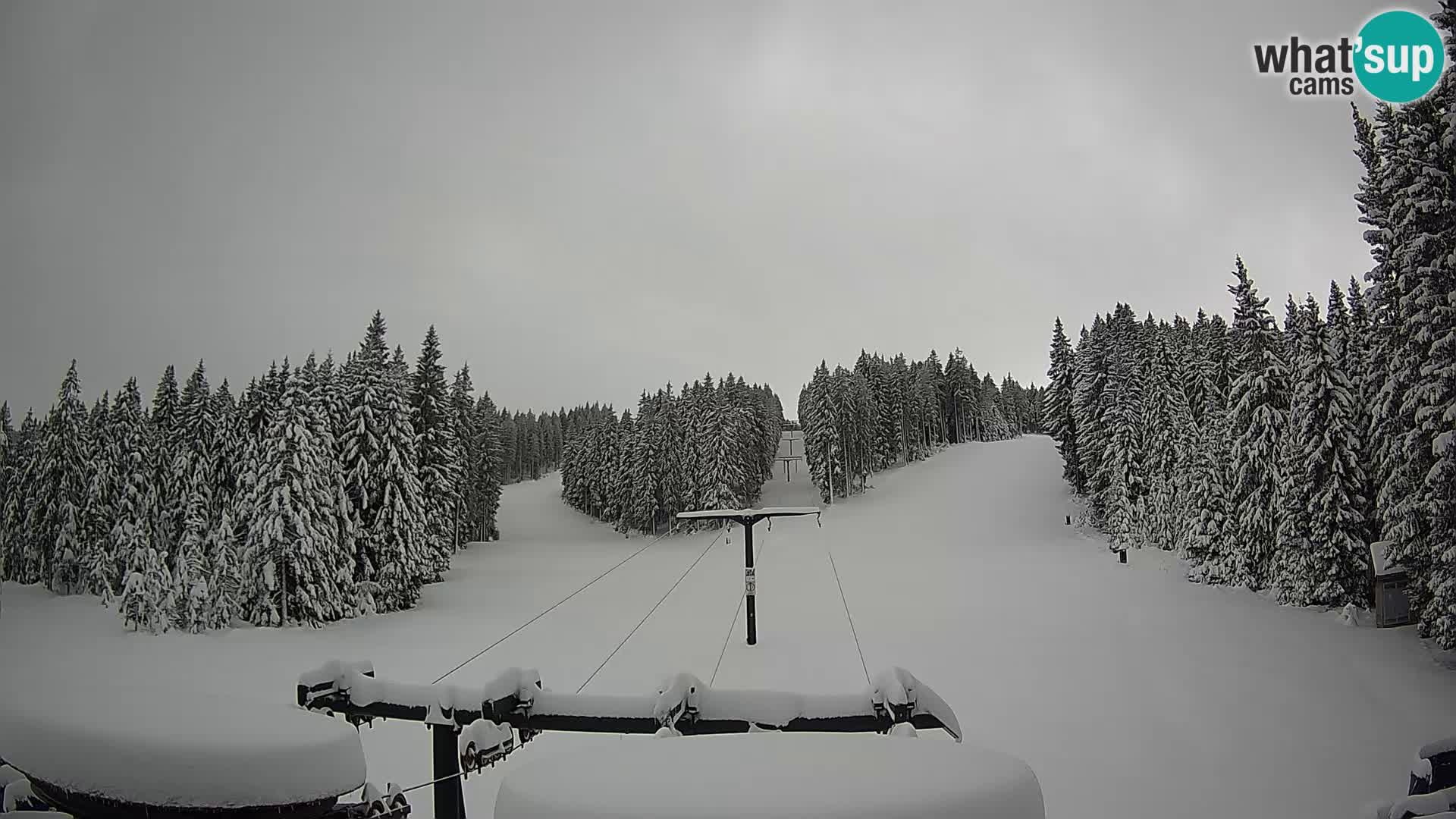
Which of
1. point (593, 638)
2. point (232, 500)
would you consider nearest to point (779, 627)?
point (593, 638)

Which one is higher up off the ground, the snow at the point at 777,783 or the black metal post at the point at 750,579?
the snow at the point at 777,783

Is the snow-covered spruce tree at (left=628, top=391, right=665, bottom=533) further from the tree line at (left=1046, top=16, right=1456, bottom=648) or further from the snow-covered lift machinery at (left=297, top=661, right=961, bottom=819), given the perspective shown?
the snow-covered lift machinery at (left=297, top=661, right=961, bottom=819)

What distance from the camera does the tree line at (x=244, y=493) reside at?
927 inches

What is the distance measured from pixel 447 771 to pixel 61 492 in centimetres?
3918

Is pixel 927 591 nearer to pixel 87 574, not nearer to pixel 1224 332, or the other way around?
pixel 1224 332

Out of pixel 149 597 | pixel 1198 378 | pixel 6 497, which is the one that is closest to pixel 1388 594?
pixel 1198 378

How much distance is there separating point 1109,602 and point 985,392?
7737cm

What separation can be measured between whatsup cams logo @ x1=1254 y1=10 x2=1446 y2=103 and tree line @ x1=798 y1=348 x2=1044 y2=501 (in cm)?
4770

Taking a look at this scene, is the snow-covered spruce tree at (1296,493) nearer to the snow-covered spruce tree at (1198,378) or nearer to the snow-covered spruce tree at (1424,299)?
the snow-covered spruce tree at (1424,299)

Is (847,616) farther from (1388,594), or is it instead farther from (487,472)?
(487,472)

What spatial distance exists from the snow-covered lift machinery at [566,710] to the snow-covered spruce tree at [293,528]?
72.9ft

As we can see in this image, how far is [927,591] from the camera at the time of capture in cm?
2772

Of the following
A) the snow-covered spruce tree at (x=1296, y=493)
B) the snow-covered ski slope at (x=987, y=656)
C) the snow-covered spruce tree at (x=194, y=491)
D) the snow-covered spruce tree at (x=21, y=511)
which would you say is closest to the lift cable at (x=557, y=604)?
the snow-covered ski slope at (x=987, y=656)

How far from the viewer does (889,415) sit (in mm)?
70438
